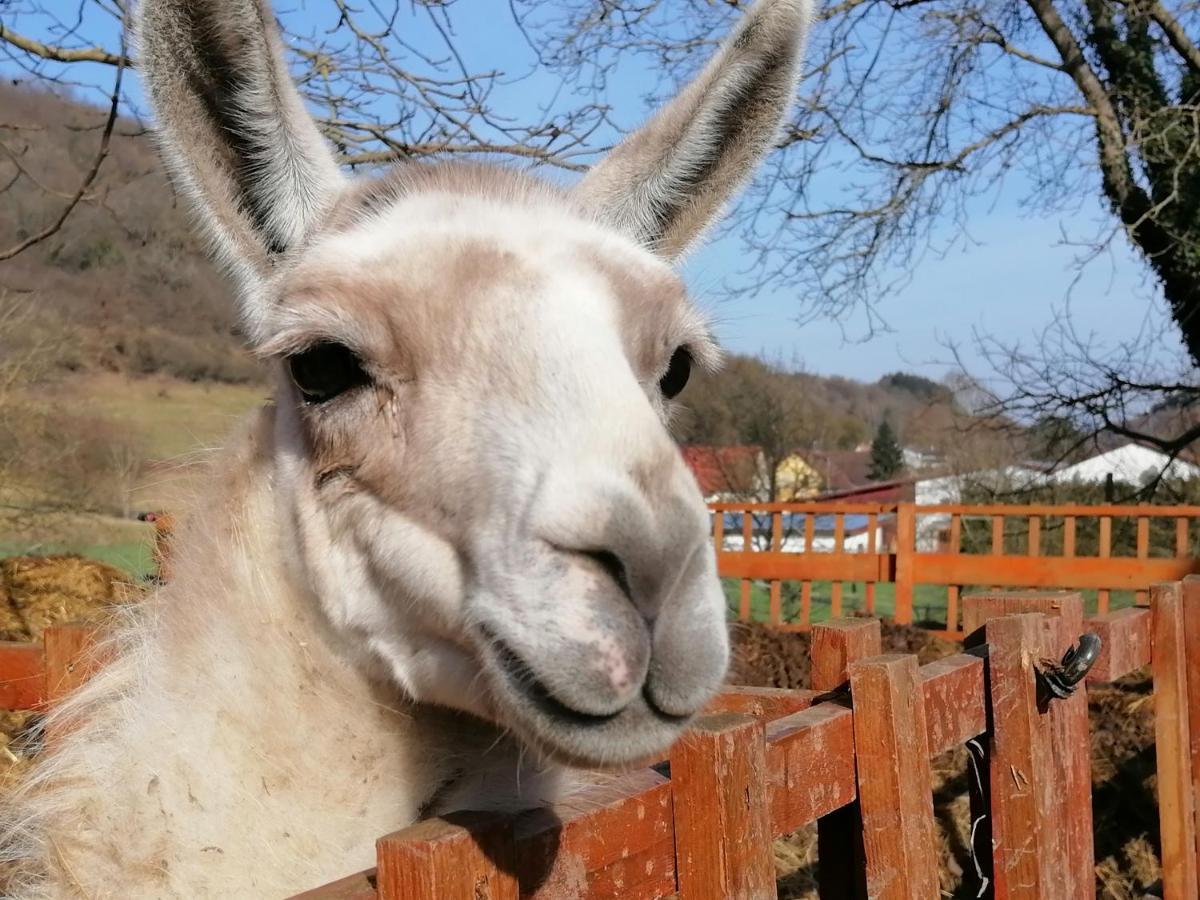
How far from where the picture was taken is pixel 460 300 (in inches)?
70.1

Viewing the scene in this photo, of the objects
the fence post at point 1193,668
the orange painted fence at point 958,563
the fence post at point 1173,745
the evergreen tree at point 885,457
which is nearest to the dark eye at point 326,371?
the fence post at point 1173,745

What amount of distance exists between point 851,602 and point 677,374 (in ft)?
47.5

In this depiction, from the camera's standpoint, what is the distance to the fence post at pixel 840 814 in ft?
7.54

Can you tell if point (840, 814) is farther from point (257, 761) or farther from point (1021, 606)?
point (257, 761)

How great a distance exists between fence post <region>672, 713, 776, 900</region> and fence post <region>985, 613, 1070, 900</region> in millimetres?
1251

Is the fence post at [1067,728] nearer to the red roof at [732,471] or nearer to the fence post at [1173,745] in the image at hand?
the fence post at [1173,745]

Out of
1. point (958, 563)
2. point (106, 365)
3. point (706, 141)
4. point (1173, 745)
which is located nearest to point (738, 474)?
point (958, 563)

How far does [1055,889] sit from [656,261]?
1953 mm

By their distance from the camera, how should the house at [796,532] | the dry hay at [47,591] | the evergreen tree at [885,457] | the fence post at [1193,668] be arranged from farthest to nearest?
the evergreen tree at [885,457] < the house at [796,532] < the dry hay at [47,591] < the fence post at [1193,668]

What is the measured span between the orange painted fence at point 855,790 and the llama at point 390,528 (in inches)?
5.4

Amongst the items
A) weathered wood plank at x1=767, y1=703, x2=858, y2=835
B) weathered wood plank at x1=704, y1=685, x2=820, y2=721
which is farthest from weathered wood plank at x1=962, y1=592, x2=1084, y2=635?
weathered wood plank at x1=767, y1=703, x2=858, y2=835

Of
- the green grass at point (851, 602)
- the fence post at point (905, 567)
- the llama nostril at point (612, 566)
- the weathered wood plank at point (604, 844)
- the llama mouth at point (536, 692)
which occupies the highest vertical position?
the llama nostril at point (612, 566)

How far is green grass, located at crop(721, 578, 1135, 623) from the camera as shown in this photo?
556 inches

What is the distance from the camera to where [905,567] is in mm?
10891
